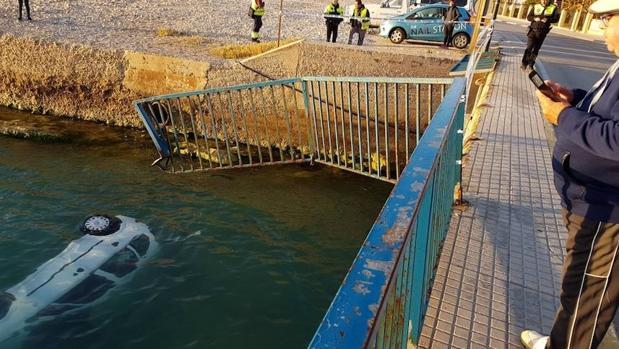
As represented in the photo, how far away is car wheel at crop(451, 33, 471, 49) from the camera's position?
1484 cm

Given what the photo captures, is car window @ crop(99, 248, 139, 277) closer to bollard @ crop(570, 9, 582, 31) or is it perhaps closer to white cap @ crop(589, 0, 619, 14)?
white cap @ crop(589, 0, 619, 14)

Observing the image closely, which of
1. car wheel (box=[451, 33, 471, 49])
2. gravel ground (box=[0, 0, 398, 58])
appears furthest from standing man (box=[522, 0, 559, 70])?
gravel ground (box=[0, 0, 398, 58])

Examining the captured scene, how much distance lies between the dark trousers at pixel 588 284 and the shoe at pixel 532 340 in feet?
0.80

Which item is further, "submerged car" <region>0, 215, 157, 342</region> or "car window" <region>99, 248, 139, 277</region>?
"car window" <region>99, 248, 139, 277</region>

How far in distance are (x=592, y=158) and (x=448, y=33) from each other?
1375 cm

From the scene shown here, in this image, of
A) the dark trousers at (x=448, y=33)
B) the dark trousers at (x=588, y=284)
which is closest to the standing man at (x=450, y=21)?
the dark trousers at (x=448, y=33)

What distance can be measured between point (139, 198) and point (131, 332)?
3543mm

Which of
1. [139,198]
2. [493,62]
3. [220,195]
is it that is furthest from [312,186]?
[493,62]

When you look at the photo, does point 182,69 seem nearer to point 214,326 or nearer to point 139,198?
point 139,198

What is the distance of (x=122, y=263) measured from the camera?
592 cm

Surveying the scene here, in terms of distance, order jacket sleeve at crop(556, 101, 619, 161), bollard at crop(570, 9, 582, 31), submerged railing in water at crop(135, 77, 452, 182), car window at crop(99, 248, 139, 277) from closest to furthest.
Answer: jacket sleeve at crop(556, 101, 619, 161) → car window at crop(99, 248, 139, 277) → submerged railing in water at crop(135, 77, 452, 182) → bollard at crop(570, 9, 582, 31)

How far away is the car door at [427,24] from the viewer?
1524 centimetres

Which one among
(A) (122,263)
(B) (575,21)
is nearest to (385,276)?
(A) (122,263)

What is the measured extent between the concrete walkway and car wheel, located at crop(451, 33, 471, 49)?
995 cm
